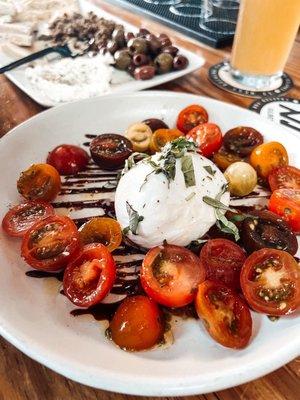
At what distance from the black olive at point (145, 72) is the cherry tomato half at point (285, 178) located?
0.81 m

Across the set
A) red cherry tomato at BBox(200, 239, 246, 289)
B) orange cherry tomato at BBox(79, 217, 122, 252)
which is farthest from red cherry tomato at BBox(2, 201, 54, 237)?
red cherry tomato at BBox(200, 239, 246, 289)

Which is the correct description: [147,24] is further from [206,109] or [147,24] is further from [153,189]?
[153,189]

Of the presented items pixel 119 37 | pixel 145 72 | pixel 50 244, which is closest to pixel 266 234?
pixel 50 244

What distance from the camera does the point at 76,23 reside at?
225cm

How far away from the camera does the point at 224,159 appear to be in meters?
1.36

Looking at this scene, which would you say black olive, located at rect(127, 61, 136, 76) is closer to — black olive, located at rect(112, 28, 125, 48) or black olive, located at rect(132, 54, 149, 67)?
black olive, located at rect(132, 54, 149, 67)

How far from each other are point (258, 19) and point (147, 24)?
3.25 feet

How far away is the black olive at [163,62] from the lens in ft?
6.14

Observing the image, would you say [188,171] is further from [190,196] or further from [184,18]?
[184,18]

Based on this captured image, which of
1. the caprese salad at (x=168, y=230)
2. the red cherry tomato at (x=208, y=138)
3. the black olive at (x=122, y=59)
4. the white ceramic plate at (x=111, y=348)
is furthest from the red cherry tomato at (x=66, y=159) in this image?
the black olive at (x=122, y=59)

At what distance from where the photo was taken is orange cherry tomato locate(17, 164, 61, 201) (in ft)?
3.78

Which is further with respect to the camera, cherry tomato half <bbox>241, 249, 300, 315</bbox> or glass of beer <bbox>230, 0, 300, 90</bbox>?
glass of beer <bbox>230, 0, 300, 90</bbox>

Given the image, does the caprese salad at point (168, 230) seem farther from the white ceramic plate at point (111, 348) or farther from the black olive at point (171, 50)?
the black olive at point (171, 50)

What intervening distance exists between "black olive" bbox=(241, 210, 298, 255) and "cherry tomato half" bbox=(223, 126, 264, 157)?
390 millimetres
